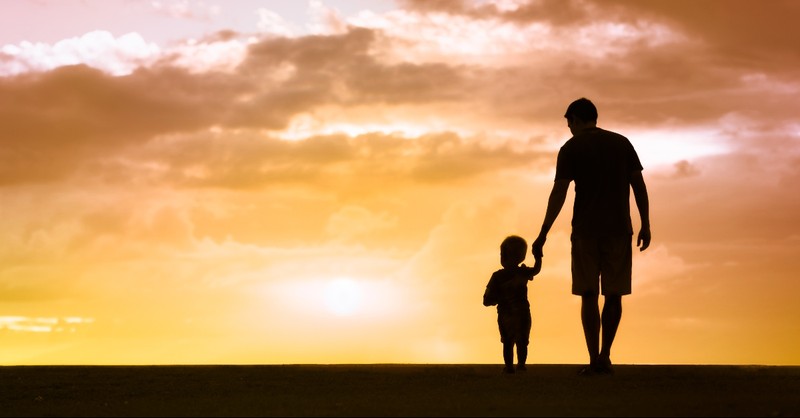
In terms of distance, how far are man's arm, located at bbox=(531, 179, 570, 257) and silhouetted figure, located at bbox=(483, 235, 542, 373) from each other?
69cm

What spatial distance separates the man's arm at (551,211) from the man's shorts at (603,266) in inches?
13.4

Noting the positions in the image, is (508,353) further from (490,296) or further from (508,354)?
(490,296)

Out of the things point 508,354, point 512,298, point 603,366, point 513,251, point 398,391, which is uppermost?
point 513,251

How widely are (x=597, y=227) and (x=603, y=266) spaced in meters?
0.40

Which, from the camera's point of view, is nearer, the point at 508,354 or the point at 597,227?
the point at 597,227

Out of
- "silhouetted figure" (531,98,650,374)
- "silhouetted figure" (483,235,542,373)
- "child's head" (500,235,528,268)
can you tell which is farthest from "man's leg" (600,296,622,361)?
"child's head" (500,235,528,268)

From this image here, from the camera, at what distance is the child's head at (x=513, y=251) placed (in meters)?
12.6

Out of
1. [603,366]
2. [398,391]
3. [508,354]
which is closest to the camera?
[398,391]

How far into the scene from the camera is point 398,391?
10.3 metres

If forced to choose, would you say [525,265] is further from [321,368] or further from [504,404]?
[504,404]

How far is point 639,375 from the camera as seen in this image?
37.2 feet

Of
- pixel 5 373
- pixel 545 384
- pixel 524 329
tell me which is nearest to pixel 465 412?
pixel 545 384

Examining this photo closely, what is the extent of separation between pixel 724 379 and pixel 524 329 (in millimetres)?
2253

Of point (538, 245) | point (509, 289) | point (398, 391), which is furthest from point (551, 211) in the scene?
point (398, 391)
